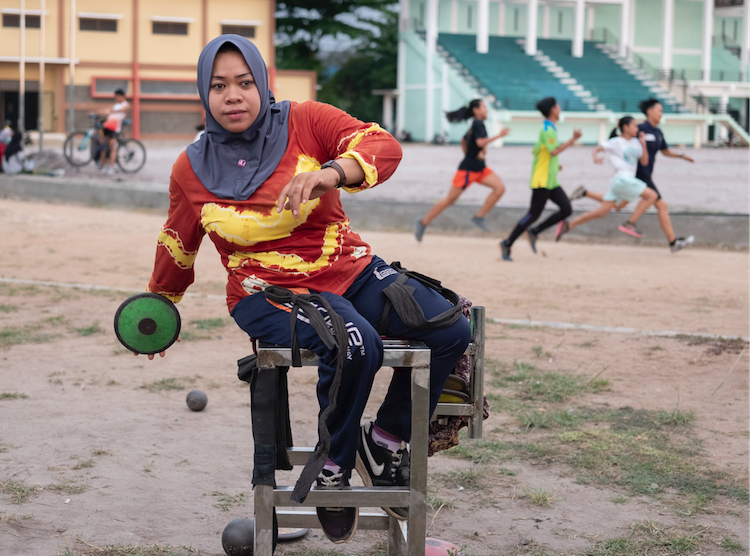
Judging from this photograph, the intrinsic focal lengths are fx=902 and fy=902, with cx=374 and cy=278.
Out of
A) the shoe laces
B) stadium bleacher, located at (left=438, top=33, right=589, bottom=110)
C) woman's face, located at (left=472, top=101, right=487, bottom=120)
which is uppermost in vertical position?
stadium bleacher, located at (left=438, top=33, right=589, bottom=110)

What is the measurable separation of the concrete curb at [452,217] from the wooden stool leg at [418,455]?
9.78 m

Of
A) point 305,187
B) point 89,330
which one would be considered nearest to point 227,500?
point 305,187

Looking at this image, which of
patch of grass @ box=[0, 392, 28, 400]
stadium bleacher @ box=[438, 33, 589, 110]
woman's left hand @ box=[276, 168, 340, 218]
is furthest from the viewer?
stadium bleacher @ box=[438, 33, 589, 110]

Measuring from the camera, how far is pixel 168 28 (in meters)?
40.9

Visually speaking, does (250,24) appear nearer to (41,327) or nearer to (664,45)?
(664,45)

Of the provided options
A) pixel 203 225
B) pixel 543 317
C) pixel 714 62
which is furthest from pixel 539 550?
pixel 714 62

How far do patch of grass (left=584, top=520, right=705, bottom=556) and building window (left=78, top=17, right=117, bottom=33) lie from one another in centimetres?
4078

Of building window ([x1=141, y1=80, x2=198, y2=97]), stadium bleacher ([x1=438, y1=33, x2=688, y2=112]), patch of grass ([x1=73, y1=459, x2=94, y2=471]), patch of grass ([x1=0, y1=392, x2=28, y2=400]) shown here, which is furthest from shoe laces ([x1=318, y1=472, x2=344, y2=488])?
building window ([x1=141, y1=80, x2=198, y2=97])

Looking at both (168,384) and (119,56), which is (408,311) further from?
(119,56)

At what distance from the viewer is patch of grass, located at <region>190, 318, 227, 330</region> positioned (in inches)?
256

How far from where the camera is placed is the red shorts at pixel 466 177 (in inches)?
423

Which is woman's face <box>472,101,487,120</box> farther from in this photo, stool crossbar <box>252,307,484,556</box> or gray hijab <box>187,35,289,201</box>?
stool crossbar <box>252,307,484,556</box>

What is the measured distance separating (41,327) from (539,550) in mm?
4395

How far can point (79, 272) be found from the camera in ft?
29.3
